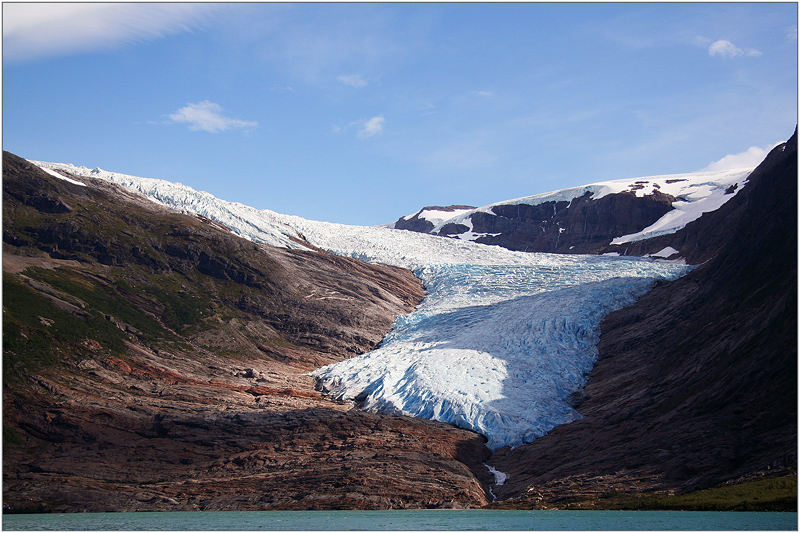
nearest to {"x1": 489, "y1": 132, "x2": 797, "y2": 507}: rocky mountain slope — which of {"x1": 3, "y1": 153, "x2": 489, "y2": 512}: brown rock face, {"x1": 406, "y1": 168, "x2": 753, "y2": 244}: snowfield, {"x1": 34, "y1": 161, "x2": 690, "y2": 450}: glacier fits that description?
{"x1": 34, "y1": 161, "x2": 690, "y2": 450}: glacier

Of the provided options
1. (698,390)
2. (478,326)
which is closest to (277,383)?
(478,326)

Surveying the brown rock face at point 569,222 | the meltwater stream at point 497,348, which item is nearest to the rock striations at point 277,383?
the meltwater stream at point 497,348

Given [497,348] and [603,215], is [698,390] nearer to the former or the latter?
[497,348]

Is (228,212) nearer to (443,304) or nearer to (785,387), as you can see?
(443,304)

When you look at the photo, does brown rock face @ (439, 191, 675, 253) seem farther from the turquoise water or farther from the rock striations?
the turquoise water

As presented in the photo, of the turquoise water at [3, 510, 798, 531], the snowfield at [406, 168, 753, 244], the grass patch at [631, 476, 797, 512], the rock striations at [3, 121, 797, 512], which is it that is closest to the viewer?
the turquoise water at [3, 510, 798, 531]
